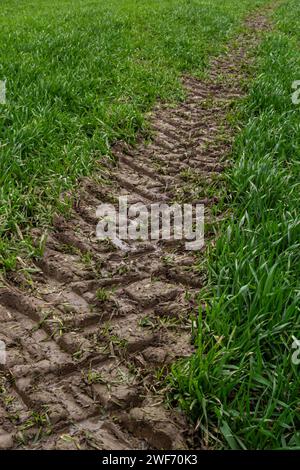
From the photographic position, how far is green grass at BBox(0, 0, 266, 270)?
422 cm

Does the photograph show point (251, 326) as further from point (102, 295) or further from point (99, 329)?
point (102, 295)

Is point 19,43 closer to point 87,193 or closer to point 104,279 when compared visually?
point 87,193

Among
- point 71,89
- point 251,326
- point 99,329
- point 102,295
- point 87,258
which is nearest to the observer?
point 251,326

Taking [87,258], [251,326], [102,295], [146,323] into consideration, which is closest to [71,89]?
[87,258]

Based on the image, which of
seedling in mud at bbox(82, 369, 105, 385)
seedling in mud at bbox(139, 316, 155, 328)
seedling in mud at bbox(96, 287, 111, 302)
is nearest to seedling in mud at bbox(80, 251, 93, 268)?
seedling in mud at bbox(96, 287, 111, 302)

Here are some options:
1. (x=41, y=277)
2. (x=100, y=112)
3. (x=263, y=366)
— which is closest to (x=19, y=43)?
(x=100, y=112)

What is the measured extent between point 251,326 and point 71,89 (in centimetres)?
419

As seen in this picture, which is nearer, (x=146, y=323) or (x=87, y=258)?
(x=146, y=323)

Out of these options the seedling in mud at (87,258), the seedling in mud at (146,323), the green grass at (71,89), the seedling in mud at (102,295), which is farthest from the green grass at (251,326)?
the green grass at (71,89)

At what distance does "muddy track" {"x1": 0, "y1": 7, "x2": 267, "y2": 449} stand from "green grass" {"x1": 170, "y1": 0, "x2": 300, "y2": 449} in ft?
0.51

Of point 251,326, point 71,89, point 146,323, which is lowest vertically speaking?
point 146,323

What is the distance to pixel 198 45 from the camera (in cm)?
972

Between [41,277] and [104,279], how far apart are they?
1.39 feet

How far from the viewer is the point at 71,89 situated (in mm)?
6035
